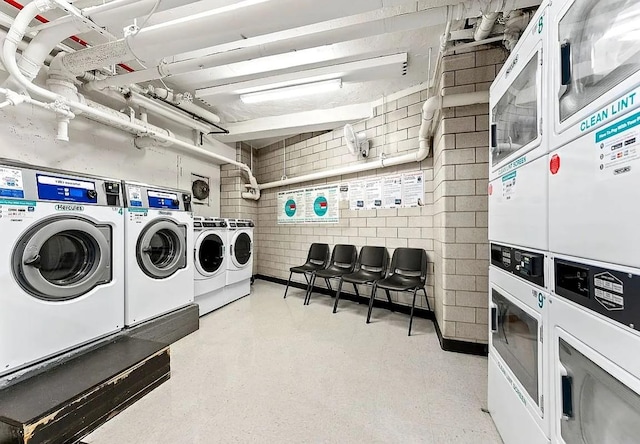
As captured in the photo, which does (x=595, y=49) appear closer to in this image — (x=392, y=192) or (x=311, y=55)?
(x=311, y=55)

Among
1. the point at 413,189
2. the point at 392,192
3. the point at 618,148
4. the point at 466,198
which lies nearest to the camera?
the point at 618,148

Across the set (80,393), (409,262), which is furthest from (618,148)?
(409,262)

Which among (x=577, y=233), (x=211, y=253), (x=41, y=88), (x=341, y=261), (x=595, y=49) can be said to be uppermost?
(x=41, y=88)

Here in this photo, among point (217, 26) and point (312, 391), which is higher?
point (217, 26)

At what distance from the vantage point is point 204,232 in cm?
320

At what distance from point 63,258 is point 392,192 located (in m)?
3.15

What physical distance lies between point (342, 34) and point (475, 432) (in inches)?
104

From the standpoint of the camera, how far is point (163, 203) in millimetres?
2514

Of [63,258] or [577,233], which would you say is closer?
[577,233]

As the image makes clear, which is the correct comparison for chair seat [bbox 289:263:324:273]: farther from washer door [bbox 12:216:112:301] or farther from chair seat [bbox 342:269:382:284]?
washer door [bbox 12:216:112:301]

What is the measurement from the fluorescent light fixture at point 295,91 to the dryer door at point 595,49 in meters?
2.18

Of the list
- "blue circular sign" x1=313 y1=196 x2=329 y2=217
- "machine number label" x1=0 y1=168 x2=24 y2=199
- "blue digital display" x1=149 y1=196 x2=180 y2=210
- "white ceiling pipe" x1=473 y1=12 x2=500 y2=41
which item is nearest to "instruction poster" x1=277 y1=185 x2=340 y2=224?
"blue circular sign" x1=313 y1=196 x2=329 y2=217

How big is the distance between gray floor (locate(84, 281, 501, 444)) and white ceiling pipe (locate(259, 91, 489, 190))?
73.2 inches

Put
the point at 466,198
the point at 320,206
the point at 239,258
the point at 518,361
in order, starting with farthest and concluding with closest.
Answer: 1. the point at 320,206
2. the point at 239,258
3. the point at 466,198
4. the point at 518,361
